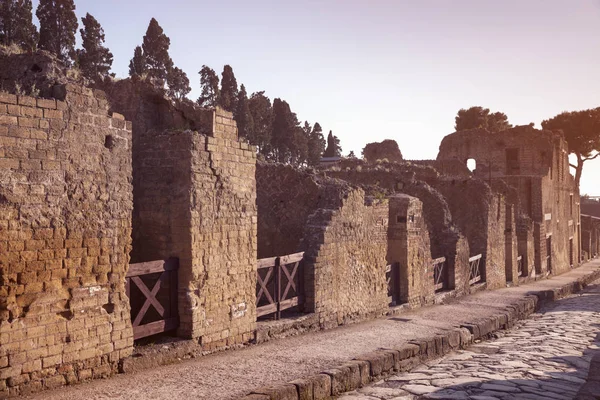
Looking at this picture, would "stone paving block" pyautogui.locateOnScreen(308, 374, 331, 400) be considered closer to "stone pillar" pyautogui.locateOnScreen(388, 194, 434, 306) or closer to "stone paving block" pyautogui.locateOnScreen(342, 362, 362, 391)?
"stone paving block" pyautogui.locateOnScreen(342, 362, 362, 391)

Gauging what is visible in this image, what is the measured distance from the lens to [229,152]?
780 centimetres

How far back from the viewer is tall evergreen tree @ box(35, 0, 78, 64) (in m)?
29.2

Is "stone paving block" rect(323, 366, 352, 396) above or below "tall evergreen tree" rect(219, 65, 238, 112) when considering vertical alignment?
below

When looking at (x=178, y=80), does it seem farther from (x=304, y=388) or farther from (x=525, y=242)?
(x=304, y=388)

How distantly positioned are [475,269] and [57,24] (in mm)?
23608

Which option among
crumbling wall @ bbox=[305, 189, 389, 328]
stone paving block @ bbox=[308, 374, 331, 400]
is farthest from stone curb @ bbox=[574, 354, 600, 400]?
crumbling wall @ bbox=[305, 189, 389, 328]

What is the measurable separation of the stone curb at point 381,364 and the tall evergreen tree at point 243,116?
30082 mm

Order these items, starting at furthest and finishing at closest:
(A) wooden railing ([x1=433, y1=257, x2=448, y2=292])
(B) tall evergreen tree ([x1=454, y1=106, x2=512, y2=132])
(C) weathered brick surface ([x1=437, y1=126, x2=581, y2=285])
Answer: (B) tall evergreen tree ([x1=454, y1=106, x2=512, y2=132])
(C) weathered brick surface ([x1=437, y1=126, x2=581, y2=285])
(A) wooden railing ([x1=433, y1=257, x2=448, y2=292])

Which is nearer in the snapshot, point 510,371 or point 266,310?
point 510,371

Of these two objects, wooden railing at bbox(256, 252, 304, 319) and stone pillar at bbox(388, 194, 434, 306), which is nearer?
wooden railing at bbox(256, 252, 304, 319)

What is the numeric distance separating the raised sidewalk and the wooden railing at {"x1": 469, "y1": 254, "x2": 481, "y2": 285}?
6069 millimetres

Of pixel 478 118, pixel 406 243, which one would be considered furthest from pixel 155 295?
pixel 478 118

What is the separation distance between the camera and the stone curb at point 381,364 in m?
5.75

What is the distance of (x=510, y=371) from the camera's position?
24.4 ft
